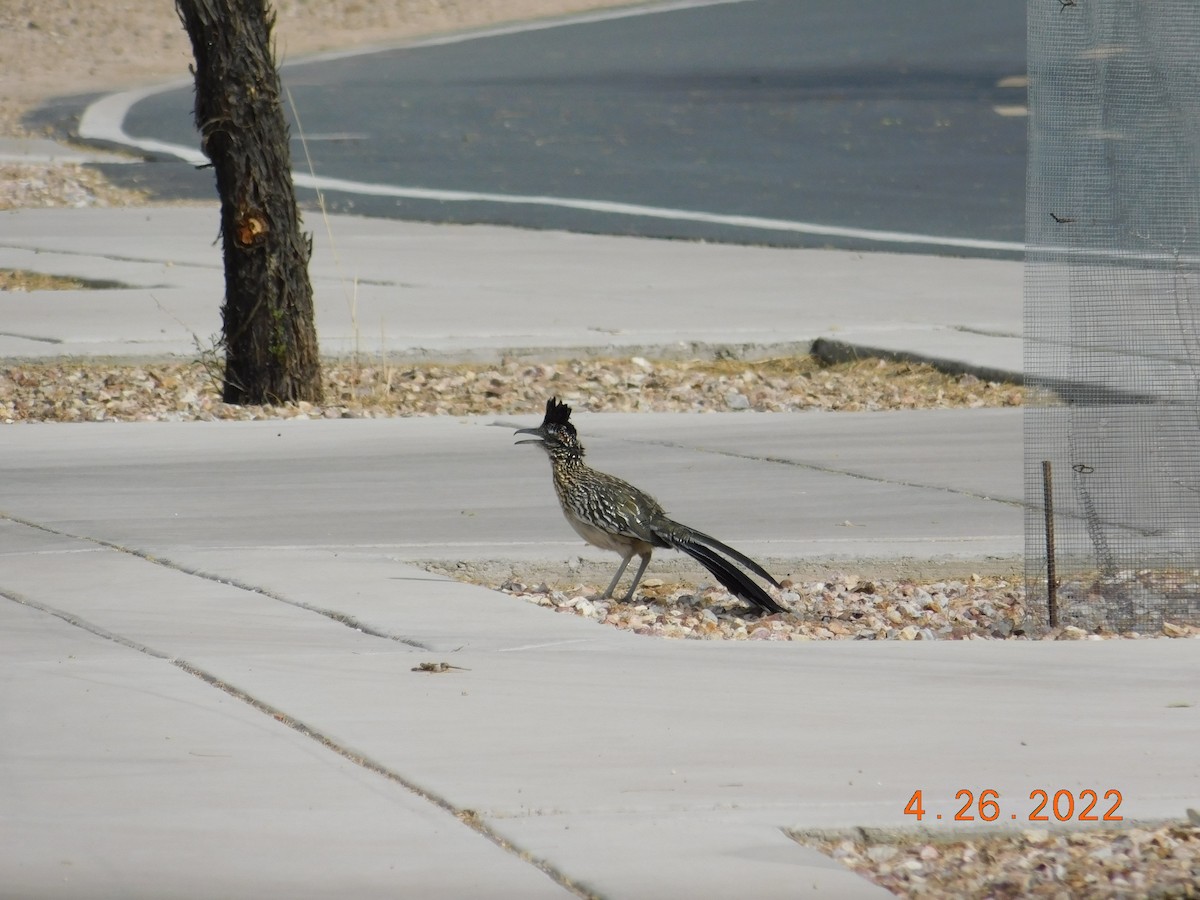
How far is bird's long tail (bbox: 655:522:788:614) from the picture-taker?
22.1ft

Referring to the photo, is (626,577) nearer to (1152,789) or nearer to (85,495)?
(85,495)

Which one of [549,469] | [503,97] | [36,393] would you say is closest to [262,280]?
[36,393]

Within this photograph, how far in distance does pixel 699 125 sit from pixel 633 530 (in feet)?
74.3

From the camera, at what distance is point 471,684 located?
5598mm

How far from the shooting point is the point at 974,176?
949 inches

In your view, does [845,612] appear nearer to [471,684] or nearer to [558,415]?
[558,415]

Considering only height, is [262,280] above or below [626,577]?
above

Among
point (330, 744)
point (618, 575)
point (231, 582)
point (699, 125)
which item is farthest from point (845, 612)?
point (699, 125)

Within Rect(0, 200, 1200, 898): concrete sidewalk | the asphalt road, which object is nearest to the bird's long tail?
Rect(0, 200, 1200, 898): concrete sidewalk

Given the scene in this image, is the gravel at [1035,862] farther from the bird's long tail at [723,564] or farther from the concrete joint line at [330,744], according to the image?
the bird's long tail at [723,564]

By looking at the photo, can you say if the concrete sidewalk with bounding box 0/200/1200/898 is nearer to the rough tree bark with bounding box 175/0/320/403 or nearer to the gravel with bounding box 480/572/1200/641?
the gravel with bounding box 480/572/1200/641

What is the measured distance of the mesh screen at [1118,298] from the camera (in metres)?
6.46

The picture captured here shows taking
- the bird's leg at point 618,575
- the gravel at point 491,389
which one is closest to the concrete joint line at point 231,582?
the bird's leg at point 618,575

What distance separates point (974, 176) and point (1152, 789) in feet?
65.7
